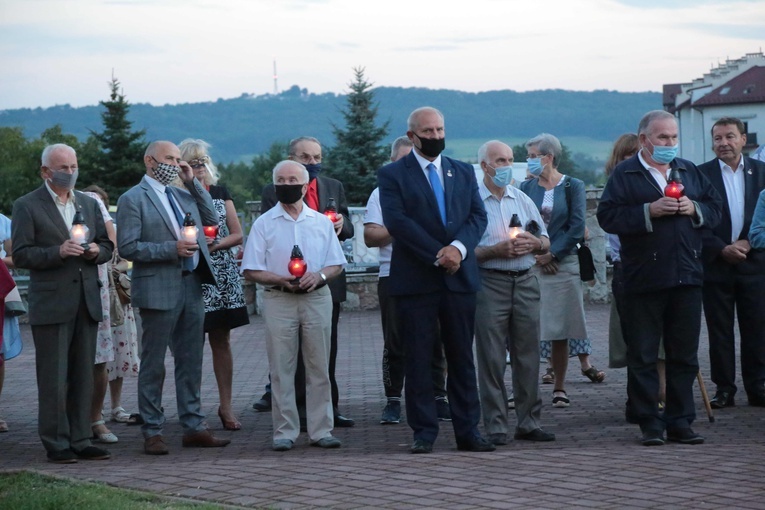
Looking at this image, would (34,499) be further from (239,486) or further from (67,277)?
(67,277)

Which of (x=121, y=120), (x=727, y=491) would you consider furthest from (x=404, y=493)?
(x=121, y=120)

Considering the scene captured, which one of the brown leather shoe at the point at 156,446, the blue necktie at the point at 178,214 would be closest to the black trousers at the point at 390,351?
the blue necktie at the point at 178,214

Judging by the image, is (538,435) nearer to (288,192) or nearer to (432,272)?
(432,272)

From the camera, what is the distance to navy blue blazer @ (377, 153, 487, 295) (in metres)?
8.62

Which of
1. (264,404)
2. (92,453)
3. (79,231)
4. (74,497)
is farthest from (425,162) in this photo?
(264,404)

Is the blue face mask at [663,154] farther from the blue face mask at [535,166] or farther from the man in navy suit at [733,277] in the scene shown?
the blue face mask at [535,166]

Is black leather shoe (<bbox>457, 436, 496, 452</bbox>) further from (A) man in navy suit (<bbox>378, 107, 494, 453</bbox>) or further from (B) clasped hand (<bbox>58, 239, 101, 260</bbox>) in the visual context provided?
(B) clasped hand (<bbox>58, 239, 101, 260</bbox>)

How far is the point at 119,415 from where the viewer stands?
11.1 meters

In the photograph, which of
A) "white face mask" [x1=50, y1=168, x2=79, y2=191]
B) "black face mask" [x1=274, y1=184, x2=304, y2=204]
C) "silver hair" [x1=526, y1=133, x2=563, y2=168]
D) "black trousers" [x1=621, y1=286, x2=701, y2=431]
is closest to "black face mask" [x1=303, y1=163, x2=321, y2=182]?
"black face mask" [x1=274, y1=184, x2=304, y2=204]

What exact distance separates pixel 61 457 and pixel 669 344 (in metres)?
4.35

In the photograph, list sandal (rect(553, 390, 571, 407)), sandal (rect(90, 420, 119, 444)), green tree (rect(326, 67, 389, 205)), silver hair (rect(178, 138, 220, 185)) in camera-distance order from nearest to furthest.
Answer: sandal (rect(90, 420, 119, 444)) < silver hair (rect(178, 138, 220, 185)) < sandal (rect(553, 390, 571, 407)) < green tree (rect(326, 67, 389, 205))

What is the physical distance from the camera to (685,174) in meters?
9.06

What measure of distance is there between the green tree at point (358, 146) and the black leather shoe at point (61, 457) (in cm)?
3351

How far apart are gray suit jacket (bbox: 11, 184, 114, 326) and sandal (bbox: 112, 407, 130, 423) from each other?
2296 millimetres
